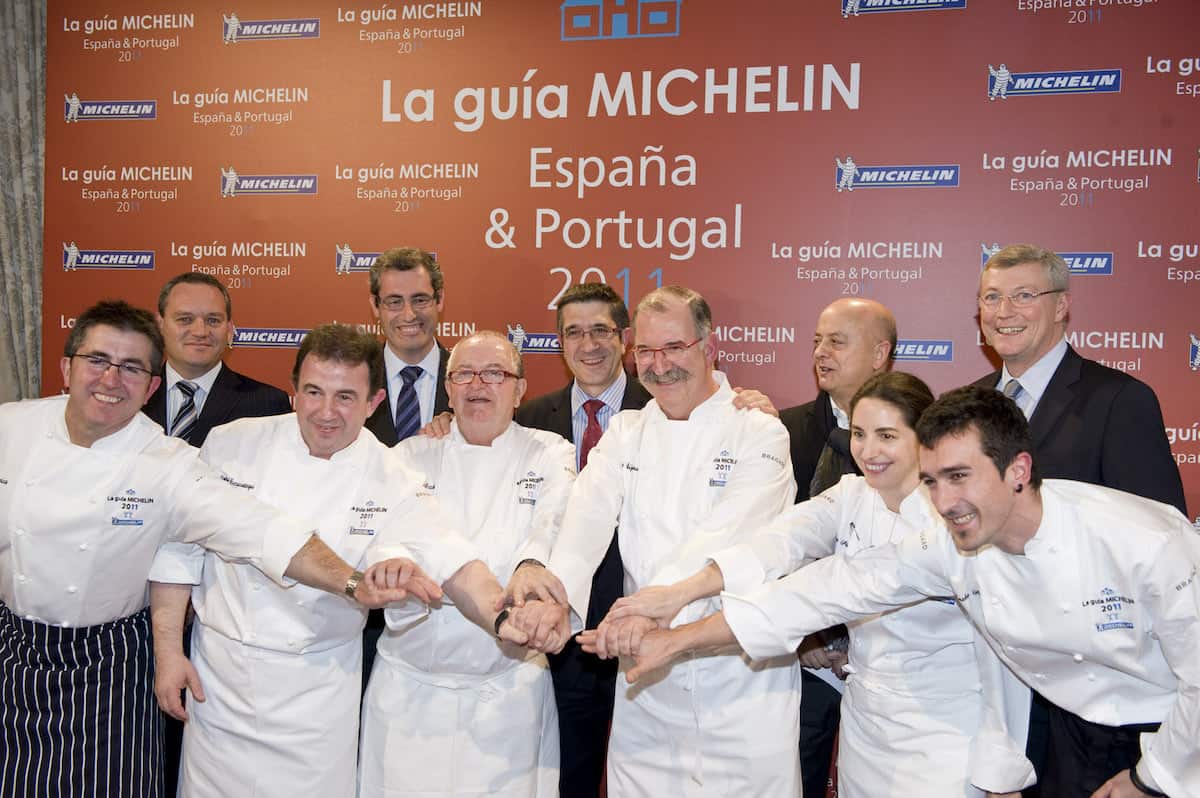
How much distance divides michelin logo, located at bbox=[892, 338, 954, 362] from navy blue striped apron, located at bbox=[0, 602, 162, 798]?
11.0 ft

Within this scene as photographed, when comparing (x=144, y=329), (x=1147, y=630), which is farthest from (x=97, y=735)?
(x=1147, y=630)

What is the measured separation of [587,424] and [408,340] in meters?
0.83

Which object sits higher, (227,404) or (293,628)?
(227,404)

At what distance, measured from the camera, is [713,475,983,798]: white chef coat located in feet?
8.79

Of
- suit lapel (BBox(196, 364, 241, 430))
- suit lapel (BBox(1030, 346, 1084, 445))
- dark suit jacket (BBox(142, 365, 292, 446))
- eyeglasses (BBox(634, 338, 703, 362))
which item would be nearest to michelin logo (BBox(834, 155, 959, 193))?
suit lapel (BBox(1030, 346, 1084, 445))

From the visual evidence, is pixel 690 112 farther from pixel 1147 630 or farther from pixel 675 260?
pixel 1147 630

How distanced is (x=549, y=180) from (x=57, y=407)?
8.43 feet

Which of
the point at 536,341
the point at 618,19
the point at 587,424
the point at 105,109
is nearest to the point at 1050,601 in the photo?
the point at 587,424

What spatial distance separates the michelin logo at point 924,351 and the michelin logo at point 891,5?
1.50 meters

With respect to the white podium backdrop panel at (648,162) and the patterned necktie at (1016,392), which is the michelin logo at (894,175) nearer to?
the white podium backdrop panel at (648,162)

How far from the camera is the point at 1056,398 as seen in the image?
309 centimetres

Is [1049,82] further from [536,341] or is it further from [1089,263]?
[536,341]

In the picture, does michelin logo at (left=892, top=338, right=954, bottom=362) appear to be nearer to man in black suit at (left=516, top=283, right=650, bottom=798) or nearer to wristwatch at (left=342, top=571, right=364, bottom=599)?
man in black suit at (left=516, top=283, right=650, bottom=798)

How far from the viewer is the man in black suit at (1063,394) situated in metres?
2.91
